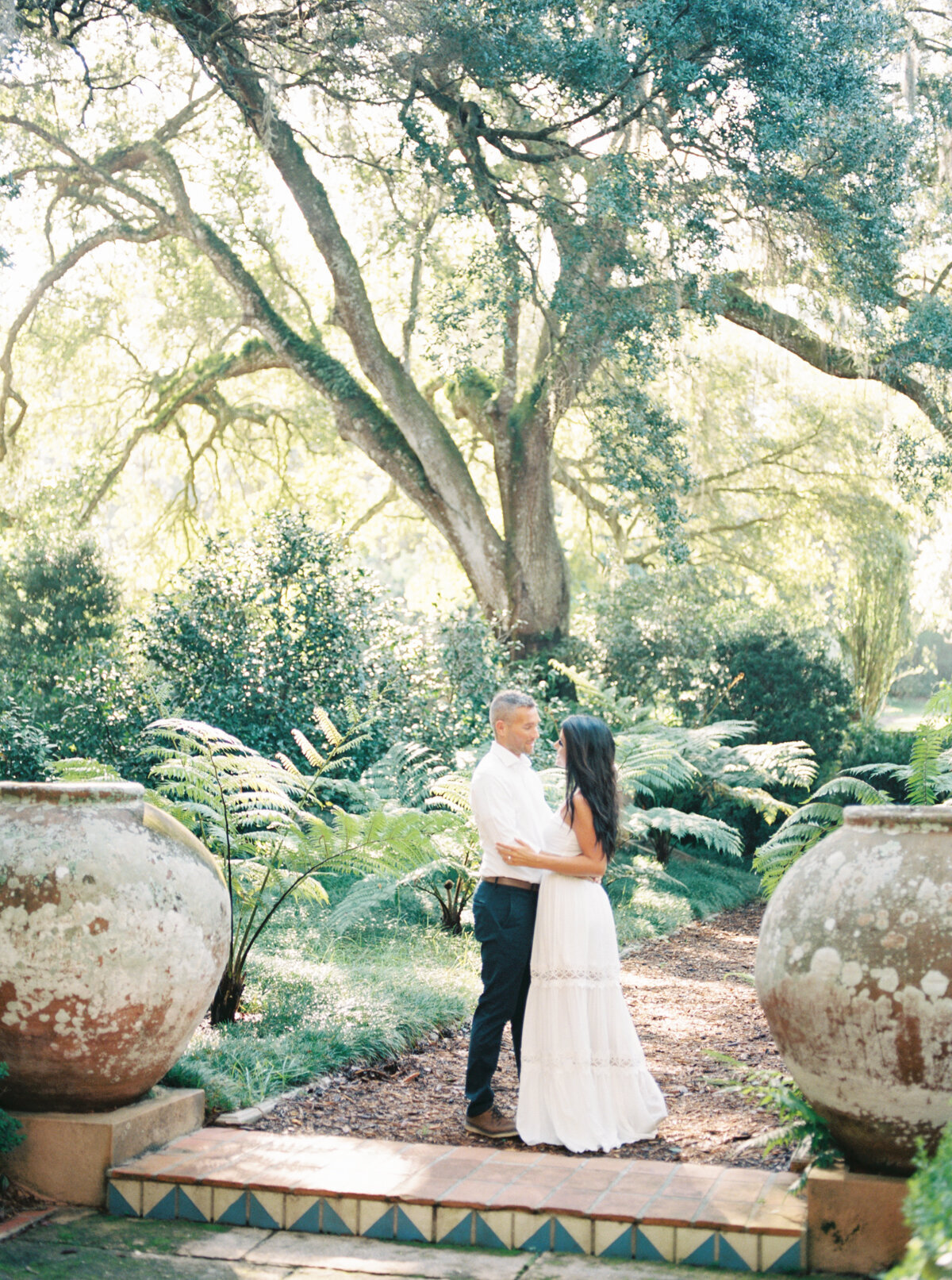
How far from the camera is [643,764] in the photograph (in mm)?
10711

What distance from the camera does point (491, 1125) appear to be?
4.97 meters

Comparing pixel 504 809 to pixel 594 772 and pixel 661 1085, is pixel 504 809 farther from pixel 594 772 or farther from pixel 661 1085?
pixel 661 1085

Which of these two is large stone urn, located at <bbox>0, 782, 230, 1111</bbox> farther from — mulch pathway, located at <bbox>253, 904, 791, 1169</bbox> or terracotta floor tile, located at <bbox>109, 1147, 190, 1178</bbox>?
mulch pathway, located at <bbox>253, 904, 791, 1169</bbox>

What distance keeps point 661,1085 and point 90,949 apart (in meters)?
2.90

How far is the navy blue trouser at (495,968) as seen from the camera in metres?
5.02

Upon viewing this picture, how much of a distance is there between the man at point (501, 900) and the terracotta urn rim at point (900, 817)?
1.43 m

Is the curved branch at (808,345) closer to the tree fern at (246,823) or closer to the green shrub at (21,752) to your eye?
the green shrub at (21,752)

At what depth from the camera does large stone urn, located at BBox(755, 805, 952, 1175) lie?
368cm

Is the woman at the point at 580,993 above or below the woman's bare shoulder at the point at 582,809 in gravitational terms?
below

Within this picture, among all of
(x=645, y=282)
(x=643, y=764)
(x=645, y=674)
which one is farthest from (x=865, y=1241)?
(x=645, y=674)

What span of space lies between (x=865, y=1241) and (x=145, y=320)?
19.1 m

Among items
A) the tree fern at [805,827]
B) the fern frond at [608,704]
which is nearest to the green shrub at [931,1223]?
the tree fern at [805,827]

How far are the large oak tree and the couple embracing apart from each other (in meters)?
8.25

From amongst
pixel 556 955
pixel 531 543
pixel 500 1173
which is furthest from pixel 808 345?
pixel 500 1173
